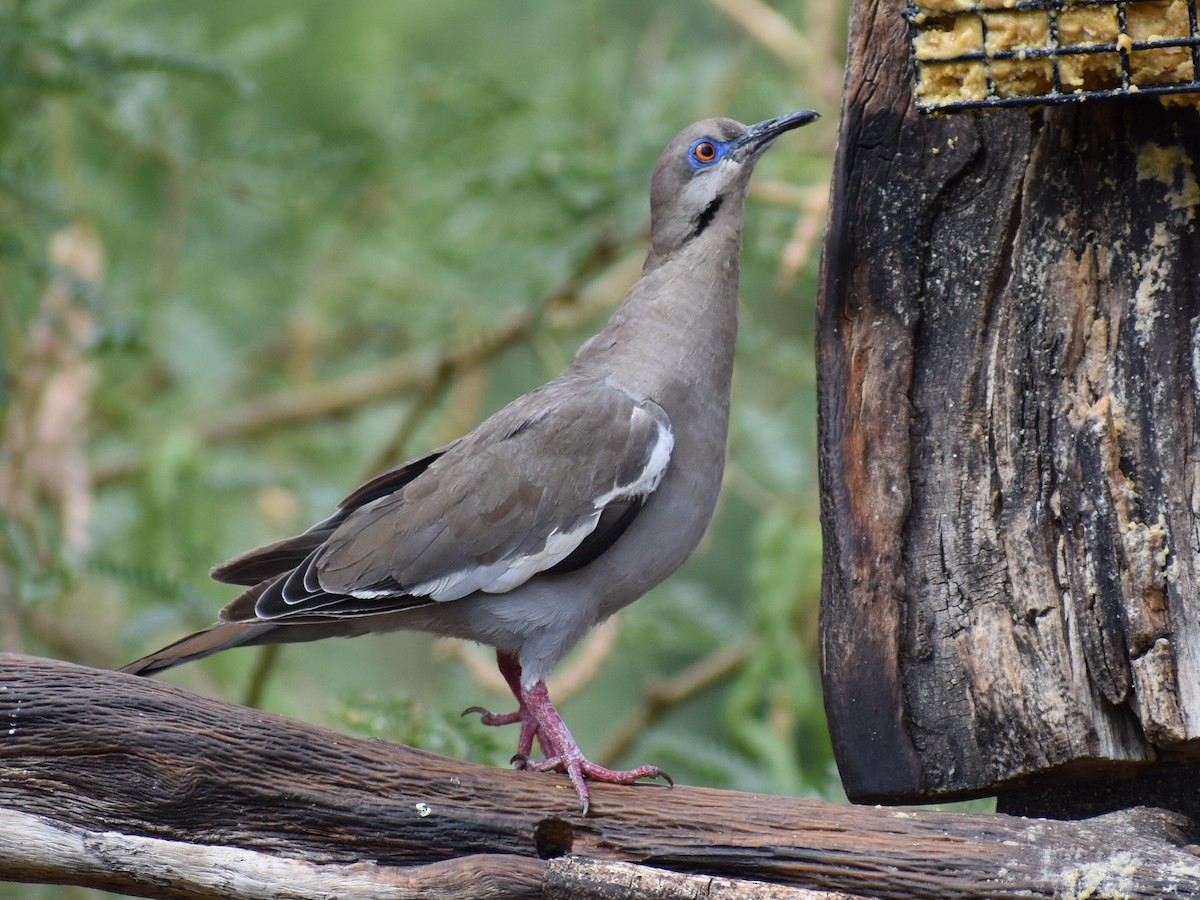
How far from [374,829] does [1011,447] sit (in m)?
1.50

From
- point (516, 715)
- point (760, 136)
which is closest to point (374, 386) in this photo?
point (516, 715)

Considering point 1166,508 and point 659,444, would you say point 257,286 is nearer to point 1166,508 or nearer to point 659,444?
point 659,444

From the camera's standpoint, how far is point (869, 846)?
249 cm

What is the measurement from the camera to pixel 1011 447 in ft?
9.51

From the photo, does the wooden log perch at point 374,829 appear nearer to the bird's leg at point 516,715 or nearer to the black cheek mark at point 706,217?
the bird's leg at point 516,715

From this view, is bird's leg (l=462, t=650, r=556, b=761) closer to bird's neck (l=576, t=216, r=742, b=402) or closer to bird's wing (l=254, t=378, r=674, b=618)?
bird's wing (l=254, t=378, r=674, b=618)

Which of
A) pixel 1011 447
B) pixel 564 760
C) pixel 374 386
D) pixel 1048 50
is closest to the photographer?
pixel 1048 50

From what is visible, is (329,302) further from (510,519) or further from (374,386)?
(510,519)

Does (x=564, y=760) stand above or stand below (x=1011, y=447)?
below

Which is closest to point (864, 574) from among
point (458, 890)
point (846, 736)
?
point (846, 736)

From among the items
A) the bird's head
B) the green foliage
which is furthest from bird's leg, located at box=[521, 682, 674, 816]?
the bird's head

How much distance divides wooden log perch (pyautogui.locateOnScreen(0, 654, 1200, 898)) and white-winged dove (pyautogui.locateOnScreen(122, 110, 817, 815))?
57cm

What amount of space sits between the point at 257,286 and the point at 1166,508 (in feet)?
16.2

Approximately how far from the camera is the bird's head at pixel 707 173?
373 cm
